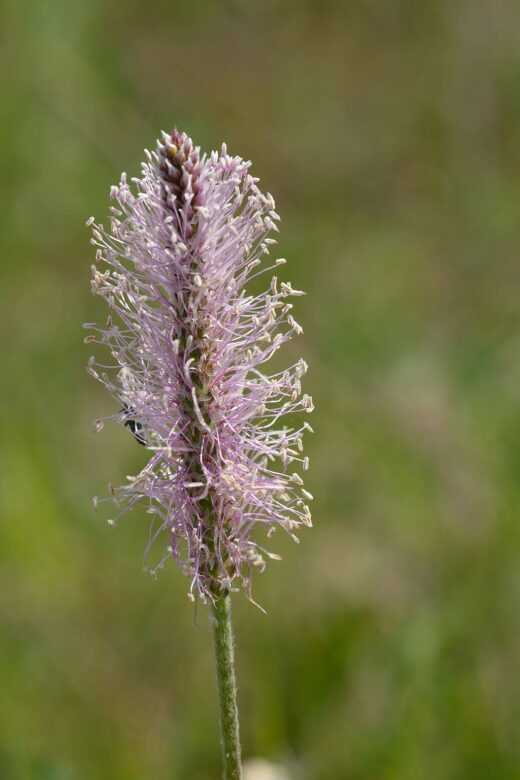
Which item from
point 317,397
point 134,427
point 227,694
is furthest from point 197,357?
point 317,397

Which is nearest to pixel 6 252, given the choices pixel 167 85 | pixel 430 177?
pixel 167 85

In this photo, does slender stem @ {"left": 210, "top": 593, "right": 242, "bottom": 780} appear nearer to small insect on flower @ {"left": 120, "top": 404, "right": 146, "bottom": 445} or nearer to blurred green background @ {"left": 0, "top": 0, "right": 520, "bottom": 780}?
small insect on flower @ {"left": 120, "top": 404, "right": 146, "bottom": 445}

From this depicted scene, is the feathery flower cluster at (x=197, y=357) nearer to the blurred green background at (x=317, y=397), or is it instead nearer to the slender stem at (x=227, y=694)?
the slender stem at (x=227, y=694)

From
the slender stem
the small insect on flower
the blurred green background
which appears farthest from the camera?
the blurred green background

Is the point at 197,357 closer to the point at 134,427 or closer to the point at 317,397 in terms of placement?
the point at 134,427

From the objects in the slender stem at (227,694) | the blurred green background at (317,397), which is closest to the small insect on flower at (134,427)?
the slender stem at (227,694)

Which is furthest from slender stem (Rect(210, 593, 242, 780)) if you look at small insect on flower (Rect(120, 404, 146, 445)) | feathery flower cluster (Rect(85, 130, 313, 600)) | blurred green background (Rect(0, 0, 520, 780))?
blurred green background (Rect(0, 0, 520, 780))

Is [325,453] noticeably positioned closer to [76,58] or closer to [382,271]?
[382,271]
